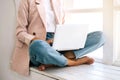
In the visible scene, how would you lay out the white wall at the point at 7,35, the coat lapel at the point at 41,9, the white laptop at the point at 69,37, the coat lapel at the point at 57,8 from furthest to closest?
1. the white wall at the point at 7,35
2. the coat lapel at the point at 57,8
3. the coat lapel at the point at 41,9
4. the white laptop at the point at 69,37

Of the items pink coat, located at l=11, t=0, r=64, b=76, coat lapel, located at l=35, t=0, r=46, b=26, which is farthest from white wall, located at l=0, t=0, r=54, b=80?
coat lapel, located at l=35, t=0, r=46, b=26

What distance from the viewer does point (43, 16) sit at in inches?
59.6

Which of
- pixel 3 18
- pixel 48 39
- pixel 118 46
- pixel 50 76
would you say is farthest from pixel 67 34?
pixel 3 18

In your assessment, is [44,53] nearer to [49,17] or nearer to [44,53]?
[44,53]

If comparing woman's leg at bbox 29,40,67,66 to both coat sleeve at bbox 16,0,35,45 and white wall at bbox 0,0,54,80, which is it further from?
white wall at bbox 0,0,54,80

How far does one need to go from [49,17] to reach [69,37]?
11.4 inches

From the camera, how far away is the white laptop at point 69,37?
1377mm

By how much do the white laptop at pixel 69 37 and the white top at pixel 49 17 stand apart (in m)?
0.19

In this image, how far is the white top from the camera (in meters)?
1.57

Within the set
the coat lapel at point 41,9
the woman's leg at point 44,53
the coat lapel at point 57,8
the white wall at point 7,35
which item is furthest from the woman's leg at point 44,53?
the white wall at point 7,35

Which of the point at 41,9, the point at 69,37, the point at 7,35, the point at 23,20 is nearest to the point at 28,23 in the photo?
the point at 23,20

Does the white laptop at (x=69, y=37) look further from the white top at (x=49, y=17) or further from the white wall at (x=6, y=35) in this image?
the white wall at (x=6, y=35)

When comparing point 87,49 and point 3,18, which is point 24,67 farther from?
point 3,18

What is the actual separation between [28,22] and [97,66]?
637 mm
